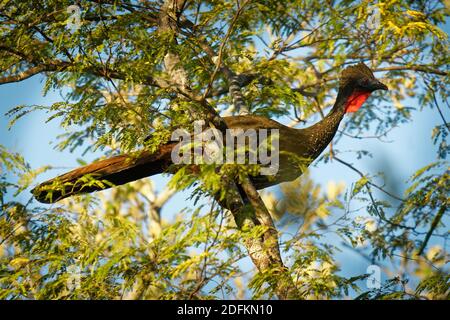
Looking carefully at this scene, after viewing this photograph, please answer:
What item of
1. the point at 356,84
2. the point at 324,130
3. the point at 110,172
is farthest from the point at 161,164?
the point at 356,84

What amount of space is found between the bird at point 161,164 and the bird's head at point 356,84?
A: 0.95 ft

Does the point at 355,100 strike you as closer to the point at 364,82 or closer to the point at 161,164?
the point at 364,82

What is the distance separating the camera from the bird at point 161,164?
4.61 meters

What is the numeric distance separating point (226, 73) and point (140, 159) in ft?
4.01

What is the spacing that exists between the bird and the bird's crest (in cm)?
38

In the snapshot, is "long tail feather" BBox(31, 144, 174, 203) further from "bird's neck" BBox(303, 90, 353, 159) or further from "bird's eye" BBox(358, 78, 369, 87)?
"bird's eye" BBox(358, 78, 369, 87)

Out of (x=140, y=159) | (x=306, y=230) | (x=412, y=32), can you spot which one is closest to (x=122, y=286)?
(x=306, y=230)

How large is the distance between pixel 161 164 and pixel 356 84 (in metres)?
2.30

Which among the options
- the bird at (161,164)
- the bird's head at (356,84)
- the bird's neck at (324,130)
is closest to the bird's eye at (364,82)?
the bird's head at (356,84)

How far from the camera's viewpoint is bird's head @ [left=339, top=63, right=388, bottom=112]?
609 cm

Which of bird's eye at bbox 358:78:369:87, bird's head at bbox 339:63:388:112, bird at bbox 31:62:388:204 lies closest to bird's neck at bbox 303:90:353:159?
bird at bbox 31:62:388:204

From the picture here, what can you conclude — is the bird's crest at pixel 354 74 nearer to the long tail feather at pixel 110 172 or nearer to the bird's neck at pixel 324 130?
the bird's neck at pixel 324 130

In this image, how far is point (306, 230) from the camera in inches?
149
